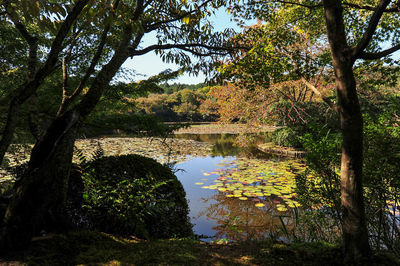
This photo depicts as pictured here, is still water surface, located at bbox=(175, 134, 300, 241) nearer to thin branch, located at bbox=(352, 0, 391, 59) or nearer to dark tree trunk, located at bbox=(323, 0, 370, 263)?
dark tree trunk, located at bbox=(323, 0, 370, 263)

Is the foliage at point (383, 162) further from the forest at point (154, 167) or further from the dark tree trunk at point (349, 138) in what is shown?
the dark tree trunk at point (349, 138)

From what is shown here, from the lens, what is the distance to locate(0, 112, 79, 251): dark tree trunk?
1.73 metres

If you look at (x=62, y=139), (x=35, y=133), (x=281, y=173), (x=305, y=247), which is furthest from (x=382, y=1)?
(x=281, y=173)

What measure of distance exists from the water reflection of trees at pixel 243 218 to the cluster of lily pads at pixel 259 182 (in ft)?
0.51

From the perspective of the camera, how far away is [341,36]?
155cm

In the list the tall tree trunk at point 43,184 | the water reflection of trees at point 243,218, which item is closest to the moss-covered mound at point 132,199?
the tall tree trunk at point 43,184

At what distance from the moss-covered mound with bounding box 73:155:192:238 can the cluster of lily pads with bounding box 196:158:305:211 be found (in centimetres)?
247

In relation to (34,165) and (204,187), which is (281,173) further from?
(34,165)

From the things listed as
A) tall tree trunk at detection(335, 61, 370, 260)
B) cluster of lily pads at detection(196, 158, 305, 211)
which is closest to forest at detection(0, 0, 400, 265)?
tall tree trunk at detection(335, 61, 370, 260)

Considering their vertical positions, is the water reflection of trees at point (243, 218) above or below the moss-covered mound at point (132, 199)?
below

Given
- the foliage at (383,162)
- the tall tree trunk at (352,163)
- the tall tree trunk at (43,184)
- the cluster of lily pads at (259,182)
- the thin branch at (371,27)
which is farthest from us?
the cluster of lily pads at (259,182)

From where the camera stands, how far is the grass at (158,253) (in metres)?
1.63

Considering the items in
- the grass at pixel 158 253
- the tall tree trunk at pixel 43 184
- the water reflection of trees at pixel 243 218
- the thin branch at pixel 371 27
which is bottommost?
the water reflection of trees at pixel 243 218

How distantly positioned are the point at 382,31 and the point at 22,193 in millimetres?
6302
